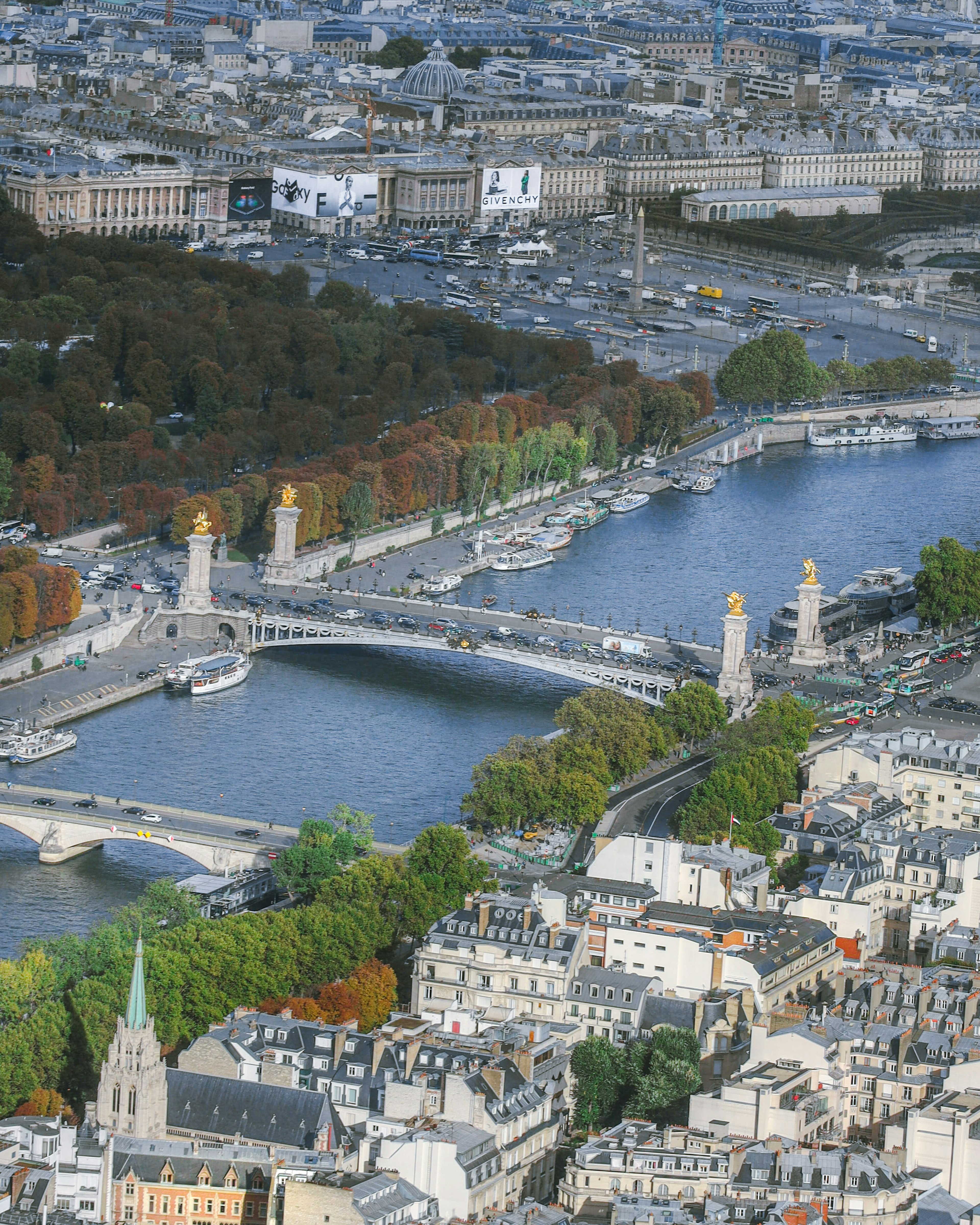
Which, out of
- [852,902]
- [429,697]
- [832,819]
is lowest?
[429,697]

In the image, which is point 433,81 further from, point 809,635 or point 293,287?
point 809,635

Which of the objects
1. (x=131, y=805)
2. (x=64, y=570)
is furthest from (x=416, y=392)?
(x=131, y=805)

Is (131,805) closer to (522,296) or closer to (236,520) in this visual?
(236,520)

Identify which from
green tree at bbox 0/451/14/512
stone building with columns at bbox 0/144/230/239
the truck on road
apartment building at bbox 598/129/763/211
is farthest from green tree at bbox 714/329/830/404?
apartment building at bbox 598/129/763/211

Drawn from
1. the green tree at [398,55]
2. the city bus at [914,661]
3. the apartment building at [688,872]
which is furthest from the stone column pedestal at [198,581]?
the green tree at [398,55]

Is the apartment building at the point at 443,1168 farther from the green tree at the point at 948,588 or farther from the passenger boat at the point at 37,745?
the green tree at the point at 948,588

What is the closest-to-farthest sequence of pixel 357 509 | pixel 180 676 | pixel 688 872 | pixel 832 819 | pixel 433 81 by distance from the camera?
pixel 688 872, pixel 832 819, pixel 180 676, pixel 357 509, pixel 433 81

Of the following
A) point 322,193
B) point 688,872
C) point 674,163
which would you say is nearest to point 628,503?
point 688,872

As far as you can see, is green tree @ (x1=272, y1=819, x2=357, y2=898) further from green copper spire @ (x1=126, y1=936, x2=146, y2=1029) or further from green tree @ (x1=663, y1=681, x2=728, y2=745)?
green copper spire @ (x1=126, y1=936, x2=146, y2=1029)
